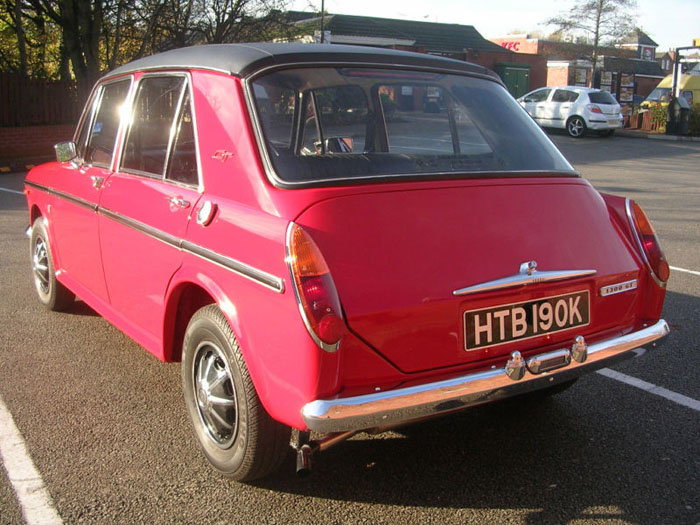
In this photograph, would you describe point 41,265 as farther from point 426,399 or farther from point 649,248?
point 649,248

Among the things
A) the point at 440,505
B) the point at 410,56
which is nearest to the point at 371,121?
the point at 410,56

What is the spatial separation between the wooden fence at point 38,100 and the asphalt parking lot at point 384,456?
51.8 ft

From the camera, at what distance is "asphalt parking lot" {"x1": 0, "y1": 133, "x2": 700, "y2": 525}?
117 inches

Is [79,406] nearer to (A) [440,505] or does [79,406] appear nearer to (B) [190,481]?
(B) [190,481]

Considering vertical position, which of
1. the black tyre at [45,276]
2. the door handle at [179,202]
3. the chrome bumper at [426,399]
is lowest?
the black tyre at [45,276]

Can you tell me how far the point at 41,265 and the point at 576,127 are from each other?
23.6m

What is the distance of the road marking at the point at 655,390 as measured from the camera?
157 inches

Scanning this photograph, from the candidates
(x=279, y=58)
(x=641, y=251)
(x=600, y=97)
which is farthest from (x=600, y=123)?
(x=279, y=58)

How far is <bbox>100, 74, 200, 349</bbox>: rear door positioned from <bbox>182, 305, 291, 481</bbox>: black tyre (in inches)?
14.4

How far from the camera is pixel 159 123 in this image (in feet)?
12.9

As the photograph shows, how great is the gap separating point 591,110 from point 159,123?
24.2m

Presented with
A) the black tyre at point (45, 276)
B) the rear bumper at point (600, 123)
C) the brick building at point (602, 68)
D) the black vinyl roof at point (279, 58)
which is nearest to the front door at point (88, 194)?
the black tyre at point (45, 276)

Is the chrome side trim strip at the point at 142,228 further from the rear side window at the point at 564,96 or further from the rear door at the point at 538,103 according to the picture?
the rear door at the point at 538,103

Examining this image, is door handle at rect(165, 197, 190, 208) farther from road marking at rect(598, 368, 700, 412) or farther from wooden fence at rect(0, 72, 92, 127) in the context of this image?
wooden fence at rect(0, 72, 92, 127)
